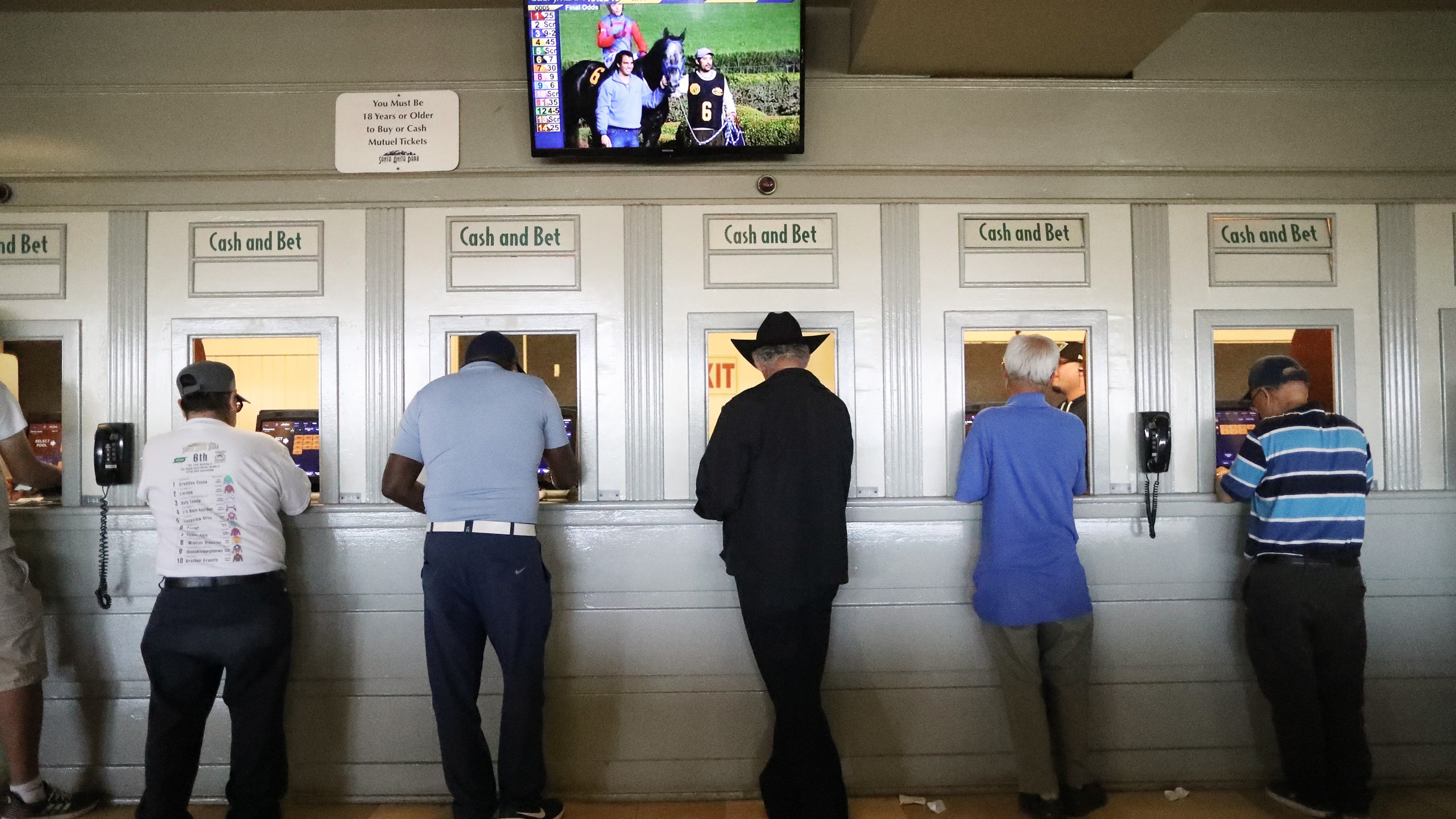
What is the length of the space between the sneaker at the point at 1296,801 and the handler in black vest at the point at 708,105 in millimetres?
3492

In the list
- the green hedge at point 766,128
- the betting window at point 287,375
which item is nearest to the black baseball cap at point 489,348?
the betting window at point 287,375

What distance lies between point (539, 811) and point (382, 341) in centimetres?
202

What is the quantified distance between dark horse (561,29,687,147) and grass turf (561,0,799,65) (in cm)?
3

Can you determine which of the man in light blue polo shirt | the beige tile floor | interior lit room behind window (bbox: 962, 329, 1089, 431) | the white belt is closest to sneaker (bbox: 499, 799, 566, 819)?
the man in light blue polo shirt

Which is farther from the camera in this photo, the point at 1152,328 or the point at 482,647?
the point at 1152,328

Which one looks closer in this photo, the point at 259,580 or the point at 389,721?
the point at 259,580

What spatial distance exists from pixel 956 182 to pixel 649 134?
135cm

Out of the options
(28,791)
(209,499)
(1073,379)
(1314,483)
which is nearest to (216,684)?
(209,499)

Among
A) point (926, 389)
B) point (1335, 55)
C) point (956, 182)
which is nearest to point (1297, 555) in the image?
point (926, 389)

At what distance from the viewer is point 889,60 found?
11.3 feet

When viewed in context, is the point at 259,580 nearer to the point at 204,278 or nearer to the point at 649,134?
the point at 204,278

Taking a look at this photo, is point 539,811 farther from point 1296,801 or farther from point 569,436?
point 1296,801

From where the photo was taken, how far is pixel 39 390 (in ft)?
11.9

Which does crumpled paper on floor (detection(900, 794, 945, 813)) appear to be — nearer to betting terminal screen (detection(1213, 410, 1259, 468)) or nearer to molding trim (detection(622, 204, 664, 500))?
molding trim (detection(622, 204, 664, 500))
